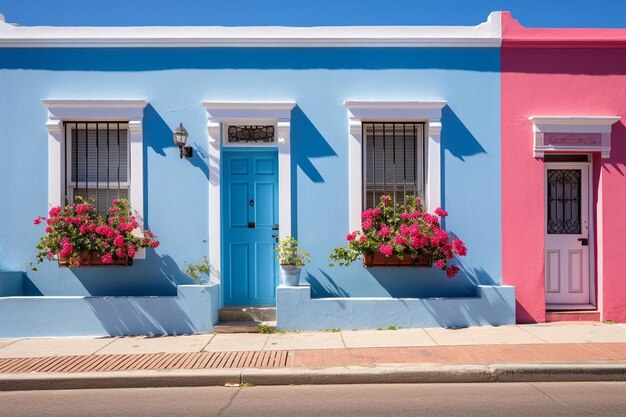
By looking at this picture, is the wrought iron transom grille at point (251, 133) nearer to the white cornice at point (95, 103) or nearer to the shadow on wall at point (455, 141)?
the white cornice at point (95, 103)

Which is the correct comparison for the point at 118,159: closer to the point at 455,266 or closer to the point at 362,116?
the point at 362,116

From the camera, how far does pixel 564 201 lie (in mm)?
8430

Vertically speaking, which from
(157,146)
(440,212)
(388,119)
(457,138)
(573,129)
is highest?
(388,119)

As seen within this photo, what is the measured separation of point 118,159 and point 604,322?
7830 mm

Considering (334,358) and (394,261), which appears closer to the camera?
A: (334,358)

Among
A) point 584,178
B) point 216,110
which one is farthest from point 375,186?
point 584,178

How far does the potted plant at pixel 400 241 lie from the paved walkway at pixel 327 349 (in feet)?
3.29

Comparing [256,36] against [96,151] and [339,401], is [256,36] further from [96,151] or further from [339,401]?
[339,401]

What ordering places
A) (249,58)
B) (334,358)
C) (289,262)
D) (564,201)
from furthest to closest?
(564,201), (249,58), (289,262), (334,358)

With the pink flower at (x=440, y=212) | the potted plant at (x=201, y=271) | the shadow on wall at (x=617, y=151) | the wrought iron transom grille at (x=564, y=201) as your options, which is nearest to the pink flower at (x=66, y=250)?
the potted plant at (x=201, y=271)

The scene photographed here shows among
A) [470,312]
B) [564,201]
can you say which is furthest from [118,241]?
[564,201]

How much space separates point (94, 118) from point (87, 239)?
186 cm

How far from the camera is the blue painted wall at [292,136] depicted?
809 centimetres

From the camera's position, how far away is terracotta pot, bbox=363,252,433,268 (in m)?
7.82
